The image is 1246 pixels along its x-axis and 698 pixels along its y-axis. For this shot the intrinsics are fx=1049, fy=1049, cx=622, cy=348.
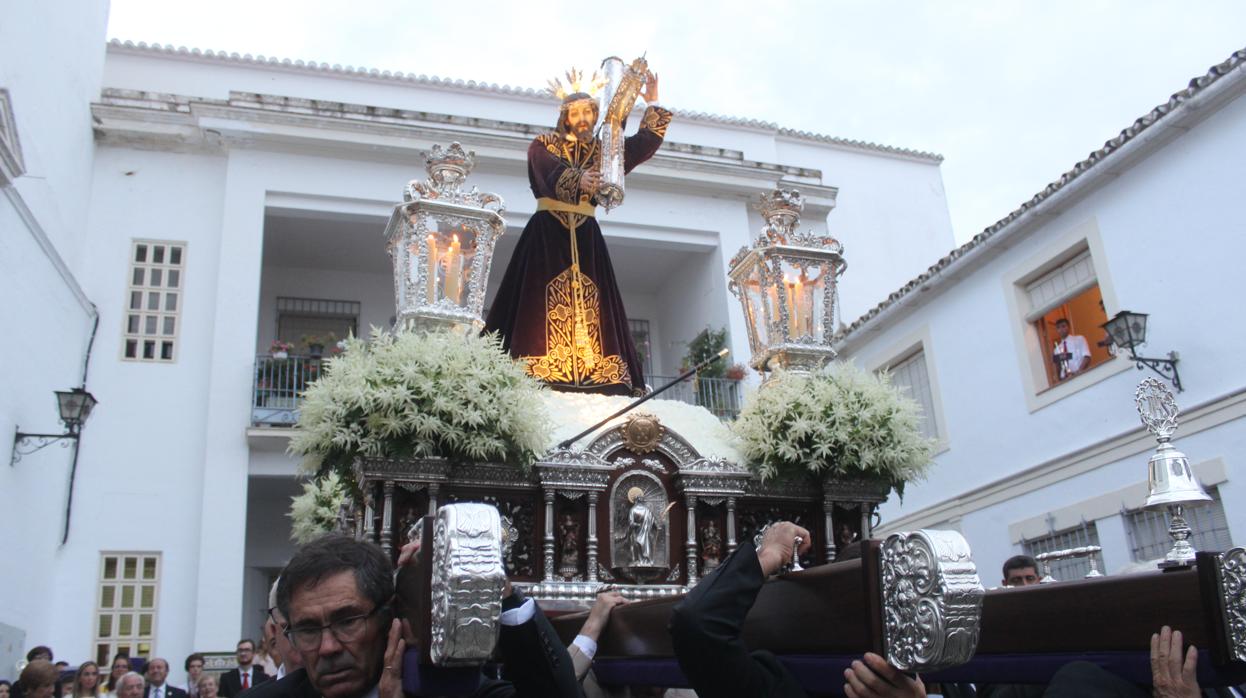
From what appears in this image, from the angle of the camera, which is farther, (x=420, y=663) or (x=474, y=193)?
(x=474, y=193)

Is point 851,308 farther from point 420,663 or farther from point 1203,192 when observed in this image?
point 420,663

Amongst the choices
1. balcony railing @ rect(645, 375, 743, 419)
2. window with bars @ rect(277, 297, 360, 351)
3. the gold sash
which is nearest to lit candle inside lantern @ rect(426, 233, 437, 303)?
the gold sash

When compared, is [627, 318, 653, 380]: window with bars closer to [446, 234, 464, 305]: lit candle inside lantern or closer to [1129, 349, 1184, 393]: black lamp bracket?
[1129, 349, 1184, 393]: black lamp bracket

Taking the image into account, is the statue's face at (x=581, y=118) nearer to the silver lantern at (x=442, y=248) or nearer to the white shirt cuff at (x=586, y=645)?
the silver lantern at (x=442, y=248)

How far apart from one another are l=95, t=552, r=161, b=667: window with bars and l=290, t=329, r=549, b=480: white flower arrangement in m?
8.41

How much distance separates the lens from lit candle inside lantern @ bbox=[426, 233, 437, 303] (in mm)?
4914

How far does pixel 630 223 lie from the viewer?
14367mm

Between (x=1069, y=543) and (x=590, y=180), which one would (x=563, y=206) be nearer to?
(x=590, y=180)

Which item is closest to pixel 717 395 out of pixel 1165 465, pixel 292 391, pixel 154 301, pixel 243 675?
pixel 292 391

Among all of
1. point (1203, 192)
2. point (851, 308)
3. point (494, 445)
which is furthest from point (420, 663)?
point (851, 308)

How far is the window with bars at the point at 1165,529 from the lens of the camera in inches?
357

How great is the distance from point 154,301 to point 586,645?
11.1m

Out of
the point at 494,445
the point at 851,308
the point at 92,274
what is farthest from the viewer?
the point at 851,308

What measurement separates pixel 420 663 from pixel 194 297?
1185 cm
